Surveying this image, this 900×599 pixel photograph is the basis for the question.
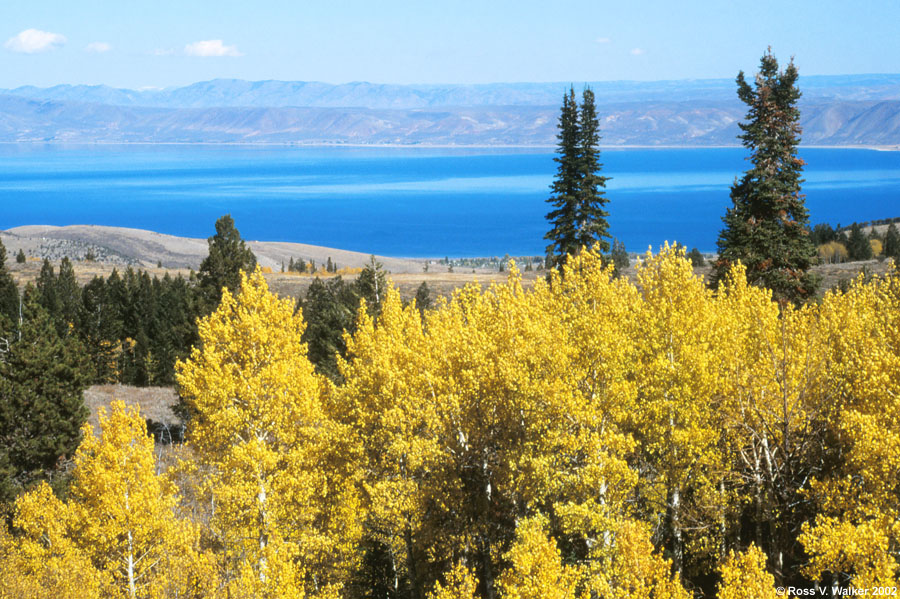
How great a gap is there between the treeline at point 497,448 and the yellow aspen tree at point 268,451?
3.0 inches

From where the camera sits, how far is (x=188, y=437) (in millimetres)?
26156

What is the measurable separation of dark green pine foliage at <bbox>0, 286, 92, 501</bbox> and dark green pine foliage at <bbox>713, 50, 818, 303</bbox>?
1211 inches

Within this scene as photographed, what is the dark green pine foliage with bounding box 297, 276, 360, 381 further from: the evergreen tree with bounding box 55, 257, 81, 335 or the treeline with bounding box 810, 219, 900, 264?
the treeline with bounding box 810, 219, 900, 264

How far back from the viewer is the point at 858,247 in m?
115

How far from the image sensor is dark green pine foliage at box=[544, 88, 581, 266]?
46500 millimetres

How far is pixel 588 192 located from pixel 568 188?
1.38 metres

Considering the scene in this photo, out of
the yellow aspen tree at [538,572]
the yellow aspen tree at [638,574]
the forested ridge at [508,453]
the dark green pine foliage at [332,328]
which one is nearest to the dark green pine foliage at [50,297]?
the dark green pine foliage at [332,328]

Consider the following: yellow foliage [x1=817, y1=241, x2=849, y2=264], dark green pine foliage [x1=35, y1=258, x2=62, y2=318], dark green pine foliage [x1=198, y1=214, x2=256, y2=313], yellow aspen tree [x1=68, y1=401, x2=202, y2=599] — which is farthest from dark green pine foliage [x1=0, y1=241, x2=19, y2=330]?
yellow foliage [x1=817, y1=241, x2=849, y2=264]

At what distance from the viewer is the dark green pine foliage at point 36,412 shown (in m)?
32.0

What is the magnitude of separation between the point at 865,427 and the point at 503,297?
11.2 metres

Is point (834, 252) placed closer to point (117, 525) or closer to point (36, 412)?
point (36, 412)

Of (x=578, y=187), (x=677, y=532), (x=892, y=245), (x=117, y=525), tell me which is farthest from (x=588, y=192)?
(x=892, y=245)

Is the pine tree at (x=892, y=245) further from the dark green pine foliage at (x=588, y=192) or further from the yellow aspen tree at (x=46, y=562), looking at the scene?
the yellow aspen tree at (x=46, y=562)

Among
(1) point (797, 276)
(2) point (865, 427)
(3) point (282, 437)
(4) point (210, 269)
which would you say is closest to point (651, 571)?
(2) point (865, 427)
